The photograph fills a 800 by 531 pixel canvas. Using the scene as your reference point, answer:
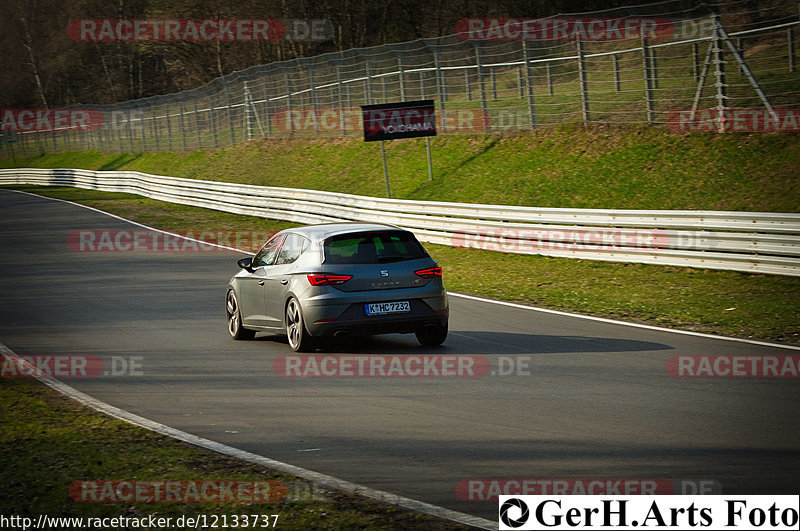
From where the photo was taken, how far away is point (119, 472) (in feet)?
21.9

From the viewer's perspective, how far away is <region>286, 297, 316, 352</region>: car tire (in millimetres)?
11523

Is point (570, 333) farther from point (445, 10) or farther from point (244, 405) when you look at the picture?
point (445, 10)

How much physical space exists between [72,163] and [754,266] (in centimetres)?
6451

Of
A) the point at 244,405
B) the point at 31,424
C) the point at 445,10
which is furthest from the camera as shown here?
the point at 445,10

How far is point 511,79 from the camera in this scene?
3127 cm

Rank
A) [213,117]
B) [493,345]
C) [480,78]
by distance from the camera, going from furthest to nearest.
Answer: [213,117]
[480,78]
[493,345]

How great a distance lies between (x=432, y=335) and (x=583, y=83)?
1838cm

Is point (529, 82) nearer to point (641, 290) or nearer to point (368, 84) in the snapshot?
point (368, 84)

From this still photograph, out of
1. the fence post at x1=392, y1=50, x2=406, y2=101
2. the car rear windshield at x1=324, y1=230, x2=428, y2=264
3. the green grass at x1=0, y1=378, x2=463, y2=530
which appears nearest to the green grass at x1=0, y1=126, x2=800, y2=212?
the fence post at x1=392, y1=50, x2=406, y2=101

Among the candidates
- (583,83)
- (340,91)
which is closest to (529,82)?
(583,83)

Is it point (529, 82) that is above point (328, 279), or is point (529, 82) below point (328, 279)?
above

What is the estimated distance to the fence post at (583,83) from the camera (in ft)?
92.9

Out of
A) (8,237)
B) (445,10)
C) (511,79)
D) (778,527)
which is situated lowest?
(778,527)

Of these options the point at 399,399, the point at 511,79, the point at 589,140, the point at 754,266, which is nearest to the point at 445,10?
the point at 511,79
